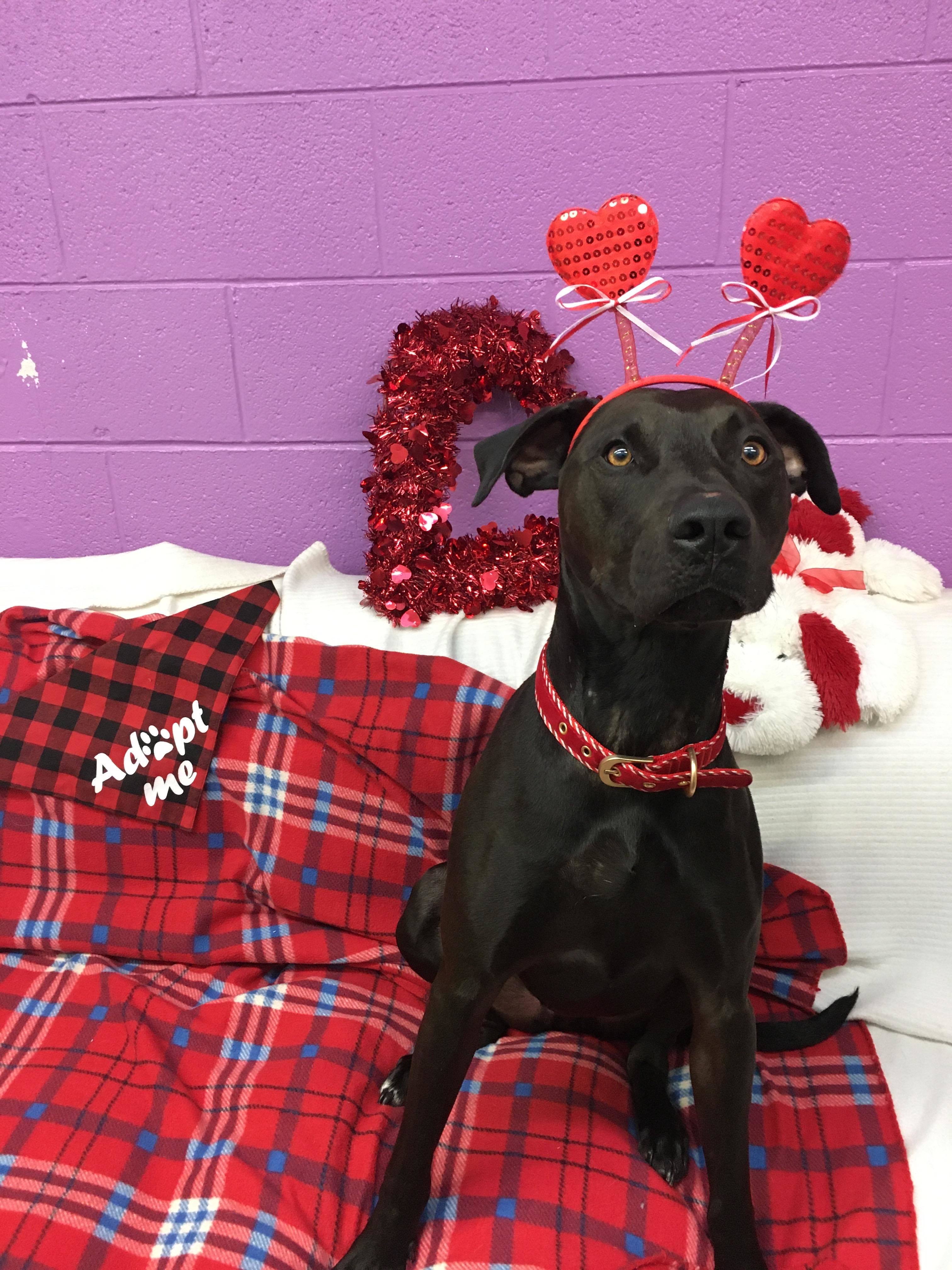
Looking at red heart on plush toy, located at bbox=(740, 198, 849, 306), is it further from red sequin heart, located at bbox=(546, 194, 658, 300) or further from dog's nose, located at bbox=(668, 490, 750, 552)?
dog's nose, located at bbox=(668, 490, 750, 552)

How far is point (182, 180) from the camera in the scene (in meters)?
1.96

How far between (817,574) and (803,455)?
0.59 m

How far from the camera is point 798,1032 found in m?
1.55

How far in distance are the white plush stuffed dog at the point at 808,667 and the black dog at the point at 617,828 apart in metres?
0.35

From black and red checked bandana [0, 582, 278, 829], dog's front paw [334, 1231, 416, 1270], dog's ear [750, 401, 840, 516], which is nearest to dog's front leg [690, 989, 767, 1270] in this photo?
dog's front paw [334, 1231, 416, 1270]

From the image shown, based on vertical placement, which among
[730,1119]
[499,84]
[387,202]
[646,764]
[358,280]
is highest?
[499,84]

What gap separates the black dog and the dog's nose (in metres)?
0.07

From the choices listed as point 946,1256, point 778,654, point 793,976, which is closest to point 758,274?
point 778,654

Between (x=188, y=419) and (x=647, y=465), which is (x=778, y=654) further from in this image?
(x=188, y=419)

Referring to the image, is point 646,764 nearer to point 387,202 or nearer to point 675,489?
point 675,489

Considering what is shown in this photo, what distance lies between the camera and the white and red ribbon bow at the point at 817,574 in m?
1.75

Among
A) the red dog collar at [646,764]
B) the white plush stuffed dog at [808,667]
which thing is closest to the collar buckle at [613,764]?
the red dog collar at [646,764]

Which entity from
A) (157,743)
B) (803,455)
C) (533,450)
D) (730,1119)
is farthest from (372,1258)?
(803,455)

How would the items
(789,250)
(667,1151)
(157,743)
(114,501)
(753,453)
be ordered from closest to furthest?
(753,453) → (789,250) → (667,1151) → (157,743) → (114,501)
